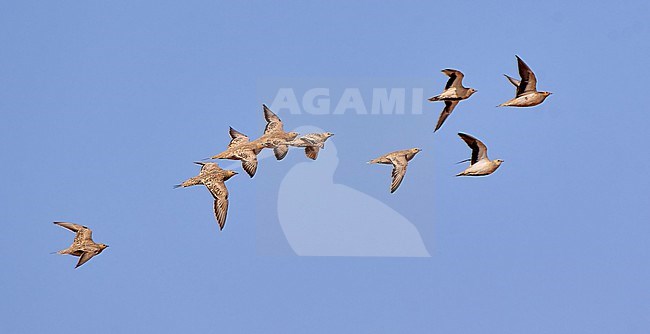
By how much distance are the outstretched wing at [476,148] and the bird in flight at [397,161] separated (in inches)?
42.7

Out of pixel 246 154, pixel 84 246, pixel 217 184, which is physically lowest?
pixel 84 246

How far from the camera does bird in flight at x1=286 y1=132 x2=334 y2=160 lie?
16831mm

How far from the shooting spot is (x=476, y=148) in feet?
48.5

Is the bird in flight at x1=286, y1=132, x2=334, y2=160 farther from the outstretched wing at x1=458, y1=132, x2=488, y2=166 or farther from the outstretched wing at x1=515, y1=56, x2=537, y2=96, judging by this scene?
the outstretched wing at x1=515, y1=56, x2=537, y2=96

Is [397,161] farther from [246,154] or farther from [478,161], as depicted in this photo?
[246,154]

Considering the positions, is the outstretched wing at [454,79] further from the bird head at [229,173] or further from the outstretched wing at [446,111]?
the bird head at [229,173]

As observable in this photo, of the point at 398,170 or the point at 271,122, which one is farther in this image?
Result: the point at 271,122

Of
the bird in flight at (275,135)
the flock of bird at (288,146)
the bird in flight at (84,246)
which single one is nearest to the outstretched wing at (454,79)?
the flock of bird at (288,146)

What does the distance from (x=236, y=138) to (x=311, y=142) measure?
99 centimetres

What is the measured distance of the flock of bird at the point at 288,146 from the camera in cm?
1454

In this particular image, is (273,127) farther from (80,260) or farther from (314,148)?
(80,260)

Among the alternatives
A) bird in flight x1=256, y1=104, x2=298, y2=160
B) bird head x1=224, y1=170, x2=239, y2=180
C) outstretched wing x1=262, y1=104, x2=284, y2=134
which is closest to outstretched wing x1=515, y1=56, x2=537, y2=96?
bird in flight x1=256, y1=104, x2=298, y2=160

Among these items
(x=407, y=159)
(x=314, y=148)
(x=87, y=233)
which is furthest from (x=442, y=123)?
(x=87, y=233)

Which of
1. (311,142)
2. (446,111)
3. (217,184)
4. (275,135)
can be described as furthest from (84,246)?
(446,111)
